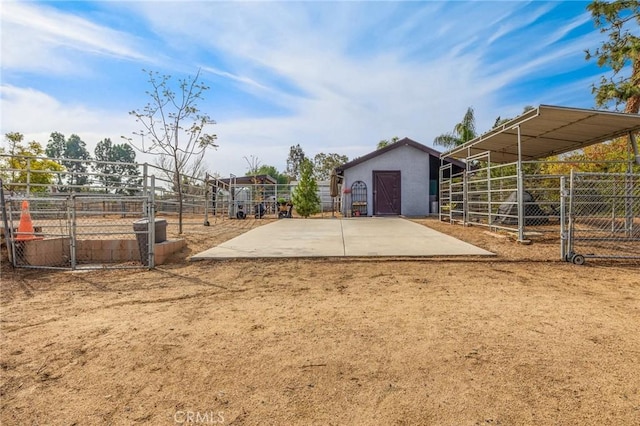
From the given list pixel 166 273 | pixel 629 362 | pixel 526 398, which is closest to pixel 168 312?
pixel 166 273

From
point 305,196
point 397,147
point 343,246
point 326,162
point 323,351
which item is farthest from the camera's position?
point 326,162

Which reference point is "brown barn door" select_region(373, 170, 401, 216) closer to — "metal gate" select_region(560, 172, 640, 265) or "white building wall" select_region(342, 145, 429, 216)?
"white building wall" select_region(342, 145, 429, 216)

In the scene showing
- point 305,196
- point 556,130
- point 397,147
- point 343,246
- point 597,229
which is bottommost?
point 343,246

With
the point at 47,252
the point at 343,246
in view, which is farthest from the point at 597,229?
the point at 47,252

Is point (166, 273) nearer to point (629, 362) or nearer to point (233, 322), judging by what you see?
point (233, 322)

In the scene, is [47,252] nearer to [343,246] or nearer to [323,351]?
[343,246]

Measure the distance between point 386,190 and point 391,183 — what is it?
0.48 meters

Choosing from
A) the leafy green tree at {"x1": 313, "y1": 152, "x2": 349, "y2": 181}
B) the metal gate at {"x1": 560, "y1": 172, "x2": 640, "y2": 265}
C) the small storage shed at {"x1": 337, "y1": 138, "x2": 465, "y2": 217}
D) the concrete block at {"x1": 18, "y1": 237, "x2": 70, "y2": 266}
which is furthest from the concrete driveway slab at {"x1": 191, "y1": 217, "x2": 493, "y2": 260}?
the leafy green tree at {"x1": 313, "y1": 152, "x2": 349, "y2": 181}

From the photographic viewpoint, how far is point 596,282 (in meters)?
4.52

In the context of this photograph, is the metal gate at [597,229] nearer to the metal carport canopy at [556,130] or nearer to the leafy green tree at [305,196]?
the metal carport canopy at [556,130]

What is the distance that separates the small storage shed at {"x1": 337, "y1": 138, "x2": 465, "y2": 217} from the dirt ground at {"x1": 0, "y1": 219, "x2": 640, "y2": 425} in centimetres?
1312

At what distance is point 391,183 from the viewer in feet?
58.3

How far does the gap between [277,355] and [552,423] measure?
174 cm

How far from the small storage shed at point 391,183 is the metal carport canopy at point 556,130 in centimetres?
603
